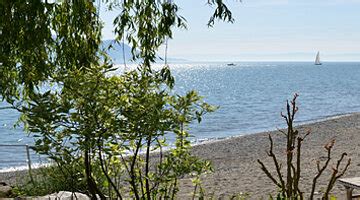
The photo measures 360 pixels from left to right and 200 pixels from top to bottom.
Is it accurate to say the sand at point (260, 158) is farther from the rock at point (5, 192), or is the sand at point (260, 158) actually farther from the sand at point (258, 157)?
the rock at point (5, 192)

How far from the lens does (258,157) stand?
17.8 m

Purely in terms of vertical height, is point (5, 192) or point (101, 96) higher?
point (101, 96)

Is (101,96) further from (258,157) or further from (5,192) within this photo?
(258,157)

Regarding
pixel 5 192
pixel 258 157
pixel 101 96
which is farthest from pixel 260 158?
pixel 101 96

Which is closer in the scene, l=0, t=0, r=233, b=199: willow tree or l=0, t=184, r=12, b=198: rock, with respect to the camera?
l=0, t=0, r=233, b=199: willow tree

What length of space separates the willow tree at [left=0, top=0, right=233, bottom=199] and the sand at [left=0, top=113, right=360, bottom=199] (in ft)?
3.66

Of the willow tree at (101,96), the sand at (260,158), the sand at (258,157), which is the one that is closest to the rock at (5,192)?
the willow tree at (101,96)

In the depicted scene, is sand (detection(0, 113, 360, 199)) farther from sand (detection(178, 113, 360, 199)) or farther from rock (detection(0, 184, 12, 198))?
rock (detection(0, 184, 12, 198))

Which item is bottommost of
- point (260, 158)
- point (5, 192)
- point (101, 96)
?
point (260, 158)

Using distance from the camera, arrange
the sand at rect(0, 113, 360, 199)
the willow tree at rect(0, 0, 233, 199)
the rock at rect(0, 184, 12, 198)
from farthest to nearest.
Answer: the sand at rect(0, 113, 360, 199) < the rock at rect(0, 184, 12, 198) < the willow tree at rect(0, 0, 233, 199)

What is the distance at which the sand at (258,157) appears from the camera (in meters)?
10.6

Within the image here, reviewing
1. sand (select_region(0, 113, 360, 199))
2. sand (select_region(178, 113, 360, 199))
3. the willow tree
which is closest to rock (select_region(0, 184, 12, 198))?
the willow tree

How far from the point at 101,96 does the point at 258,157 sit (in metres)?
15.3

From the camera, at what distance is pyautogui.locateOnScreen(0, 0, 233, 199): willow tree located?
9.39ft
